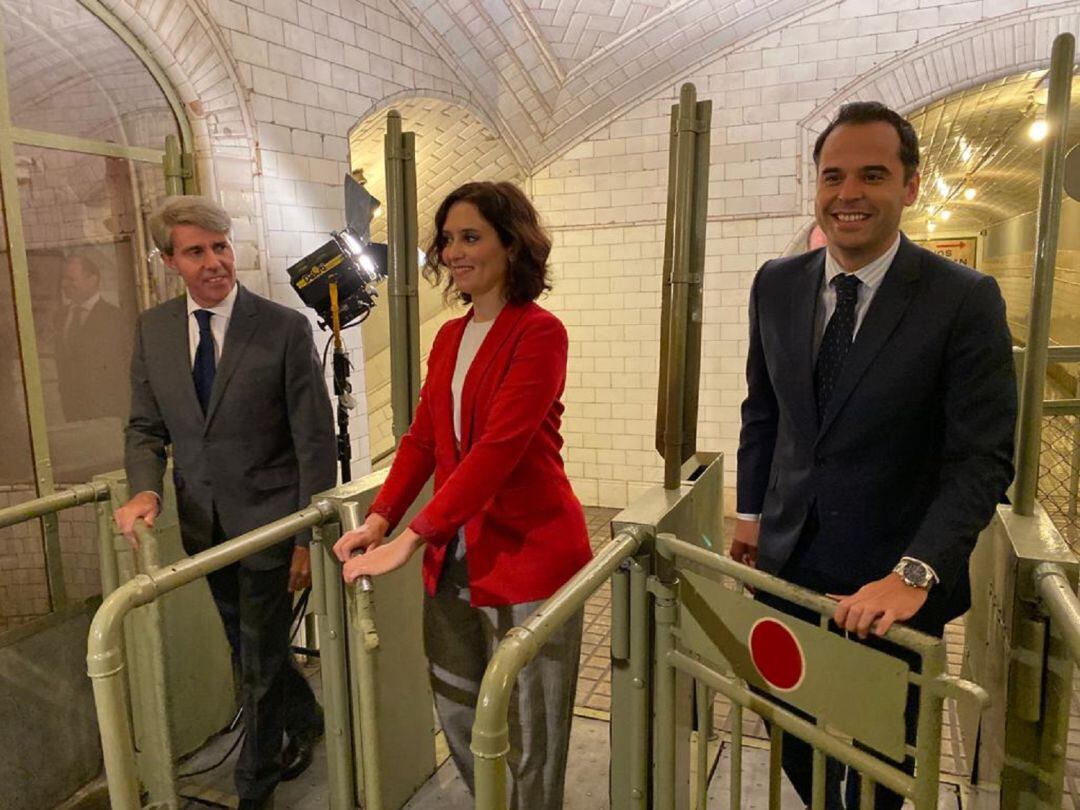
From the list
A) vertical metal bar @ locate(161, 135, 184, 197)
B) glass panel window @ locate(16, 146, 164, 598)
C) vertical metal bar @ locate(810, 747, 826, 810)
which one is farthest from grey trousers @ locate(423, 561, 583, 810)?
vertical metal bar @ locate(161, 135, 184, 197)

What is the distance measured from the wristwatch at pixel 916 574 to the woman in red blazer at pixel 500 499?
2.27ft

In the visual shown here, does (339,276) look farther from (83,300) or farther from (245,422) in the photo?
(83,300)

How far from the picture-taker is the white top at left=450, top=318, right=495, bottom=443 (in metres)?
1.76

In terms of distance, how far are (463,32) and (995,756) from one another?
4821 millimetres

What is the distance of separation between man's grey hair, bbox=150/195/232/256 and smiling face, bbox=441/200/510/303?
2.83 ft

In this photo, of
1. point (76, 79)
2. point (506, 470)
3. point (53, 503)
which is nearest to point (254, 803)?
point (53, 503)

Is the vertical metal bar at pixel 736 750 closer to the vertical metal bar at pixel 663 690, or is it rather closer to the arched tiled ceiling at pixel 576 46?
the vertical metal bar at pixel 663 690

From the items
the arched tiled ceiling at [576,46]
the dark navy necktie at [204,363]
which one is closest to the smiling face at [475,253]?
the dark navy necktie at [204,363]

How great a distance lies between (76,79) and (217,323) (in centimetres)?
174

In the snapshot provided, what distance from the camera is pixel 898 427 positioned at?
4.92ft

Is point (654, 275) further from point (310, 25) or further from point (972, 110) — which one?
point (972, 110)

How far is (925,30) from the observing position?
5.21m

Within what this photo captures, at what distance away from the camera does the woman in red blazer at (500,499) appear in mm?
1642

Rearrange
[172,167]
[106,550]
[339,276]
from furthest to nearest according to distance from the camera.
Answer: [172,167] → [339,276] → [106,550]
